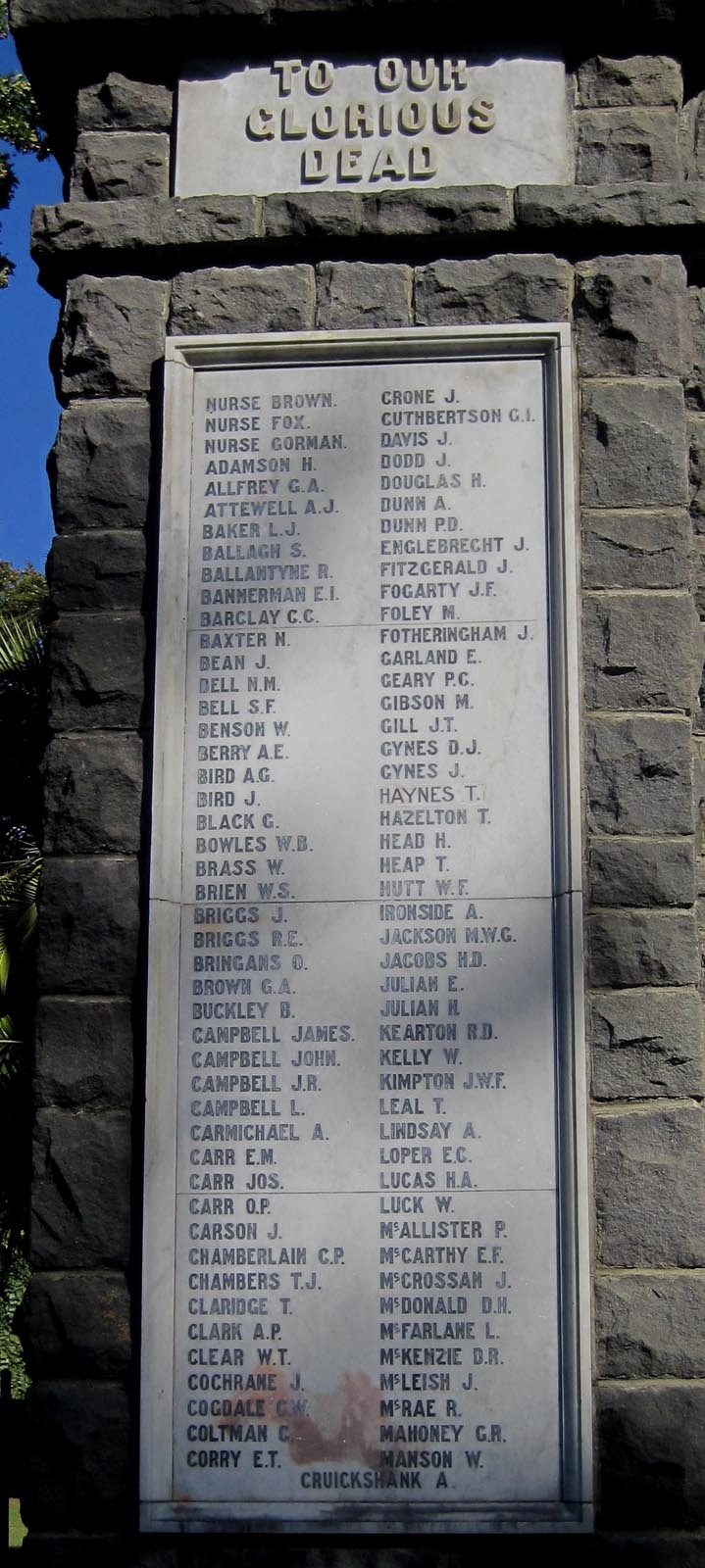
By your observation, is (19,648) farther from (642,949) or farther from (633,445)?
(642,949)

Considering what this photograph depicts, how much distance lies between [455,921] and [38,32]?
275cm

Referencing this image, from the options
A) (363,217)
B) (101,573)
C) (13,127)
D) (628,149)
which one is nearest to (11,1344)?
(13,127)

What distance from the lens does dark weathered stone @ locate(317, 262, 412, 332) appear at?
4.54 metres

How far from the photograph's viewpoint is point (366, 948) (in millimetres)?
4078

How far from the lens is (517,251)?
462cm

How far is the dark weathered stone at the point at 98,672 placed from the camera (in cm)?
435

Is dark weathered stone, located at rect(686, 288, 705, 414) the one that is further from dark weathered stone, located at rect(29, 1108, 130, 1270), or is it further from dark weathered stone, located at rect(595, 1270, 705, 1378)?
dark weathered stone, located at rect(29, 1108, 130, 1270)

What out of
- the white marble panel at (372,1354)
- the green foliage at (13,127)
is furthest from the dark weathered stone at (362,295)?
the green foliage at (13,127)

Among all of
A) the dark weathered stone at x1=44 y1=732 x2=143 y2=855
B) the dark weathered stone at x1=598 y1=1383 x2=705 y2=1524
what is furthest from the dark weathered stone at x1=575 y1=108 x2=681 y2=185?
the dark weathered stone at x1=598 y1=1383 x2=705 y2=1524

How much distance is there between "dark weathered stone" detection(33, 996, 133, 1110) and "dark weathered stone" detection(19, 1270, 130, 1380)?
408 mm

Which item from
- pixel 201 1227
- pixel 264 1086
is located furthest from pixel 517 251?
pixel 201 1227

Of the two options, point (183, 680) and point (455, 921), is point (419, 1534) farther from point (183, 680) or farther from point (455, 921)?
point (183, 680)

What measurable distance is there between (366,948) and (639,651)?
1.01 m

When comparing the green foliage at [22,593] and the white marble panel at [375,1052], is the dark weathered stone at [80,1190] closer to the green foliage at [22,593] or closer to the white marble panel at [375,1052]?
the white marble panel at [375,1052]
